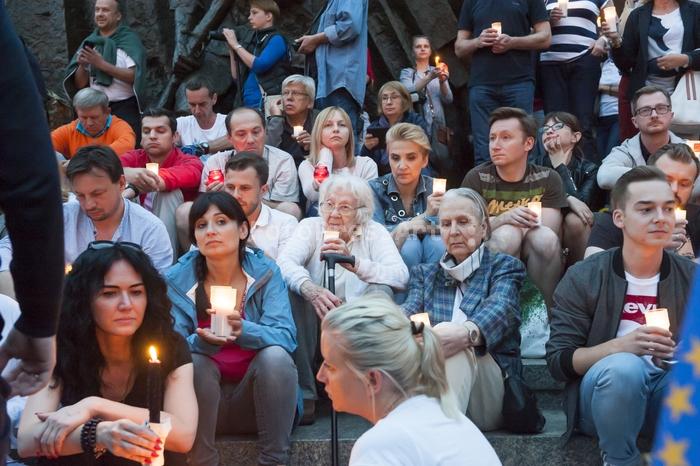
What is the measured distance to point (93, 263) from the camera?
411cm

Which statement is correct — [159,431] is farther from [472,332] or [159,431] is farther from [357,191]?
[357,191]

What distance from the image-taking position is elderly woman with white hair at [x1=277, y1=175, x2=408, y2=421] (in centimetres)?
525

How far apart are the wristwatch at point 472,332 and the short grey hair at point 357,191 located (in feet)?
3.55

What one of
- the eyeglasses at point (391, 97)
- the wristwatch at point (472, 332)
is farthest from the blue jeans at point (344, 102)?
the wristwatch at point (472, 332)

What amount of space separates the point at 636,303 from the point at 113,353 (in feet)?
7.22

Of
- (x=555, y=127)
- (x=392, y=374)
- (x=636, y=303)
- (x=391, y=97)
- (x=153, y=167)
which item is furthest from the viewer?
(x=391, y=97)

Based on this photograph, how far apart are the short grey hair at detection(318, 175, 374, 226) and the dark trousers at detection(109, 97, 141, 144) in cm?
363

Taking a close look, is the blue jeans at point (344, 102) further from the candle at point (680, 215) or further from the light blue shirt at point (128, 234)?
the candle at point (680, 215)

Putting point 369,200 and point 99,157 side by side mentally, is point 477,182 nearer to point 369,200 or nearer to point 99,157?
point 369,200

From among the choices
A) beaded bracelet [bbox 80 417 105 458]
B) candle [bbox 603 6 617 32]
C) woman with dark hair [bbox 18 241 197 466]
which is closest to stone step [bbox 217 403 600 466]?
woman with dark hair [bbox 18 241 197 466]

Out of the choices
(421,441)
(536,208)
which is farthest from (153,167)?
(421,441)

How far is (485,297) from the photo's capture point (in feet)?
16.8

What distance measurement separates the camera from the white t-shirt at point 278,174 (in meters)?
7.00

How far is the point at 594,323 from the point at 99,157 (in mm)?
2549
